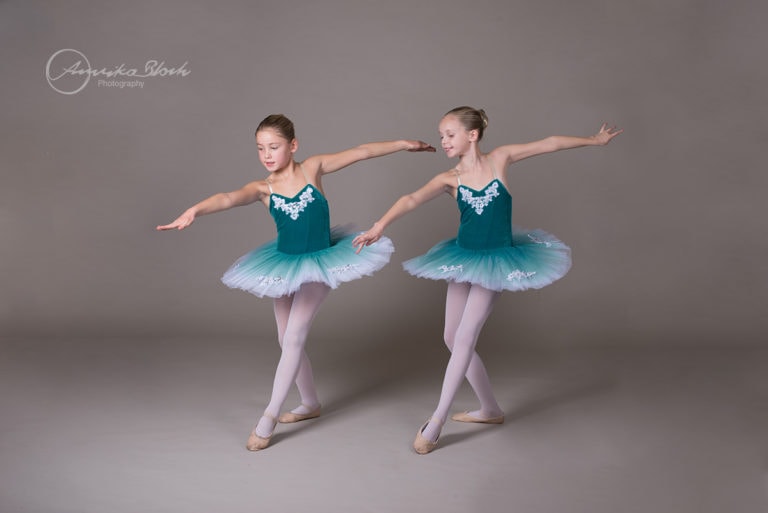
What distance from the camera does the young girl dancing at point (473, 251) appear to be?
4.43 m

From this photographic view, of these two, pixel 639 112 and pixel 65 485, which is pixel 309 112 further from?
pixel 65 485

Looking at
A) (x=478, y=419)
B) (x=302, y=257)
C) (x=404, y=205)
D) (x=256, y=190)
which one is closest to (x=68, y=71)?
Result: (x=256, y=190)

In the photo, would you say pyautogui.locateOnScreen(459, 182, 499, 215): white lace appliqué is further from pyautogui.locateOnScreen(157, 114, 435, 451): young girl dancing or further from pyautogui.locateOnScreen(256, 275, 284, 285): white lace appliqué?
pyautogui.locateOnScreen(256, 275, 284, 285): white lace appliqué

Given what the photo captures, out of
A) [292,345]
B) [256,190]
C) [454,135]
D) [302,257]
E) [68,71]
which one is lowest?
[292,345]

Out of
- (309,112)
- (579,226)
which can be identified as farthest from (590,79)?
(309,112)

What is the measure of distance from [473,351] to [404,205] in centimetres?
84

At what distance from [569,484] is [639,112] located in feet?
10.4

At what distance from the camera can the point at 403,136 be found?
6320mm

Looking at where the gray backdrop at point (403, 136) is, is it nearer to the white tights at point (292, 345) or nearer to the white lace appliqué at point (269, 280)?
the white tights at point (292, 345)

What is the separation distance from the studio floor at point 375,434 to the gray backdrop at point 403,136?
433 mm

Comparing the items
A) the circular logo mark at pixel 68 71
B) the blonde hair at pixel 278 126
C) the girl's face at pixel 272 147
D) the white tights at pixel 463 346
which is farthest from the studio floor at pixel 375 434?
the circular logo mark at pixel 68 71

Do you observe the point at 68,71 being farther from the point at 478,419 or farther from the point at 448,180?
the point at 478,419

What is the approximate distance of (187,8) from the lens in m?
6.50

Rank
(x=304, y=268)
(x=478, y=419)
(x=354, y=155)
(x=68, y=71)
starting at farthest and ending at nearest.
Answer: (x=68, y=71) < (x=478, y=419) < (x=354, y=155) < (x=304, y=268)
